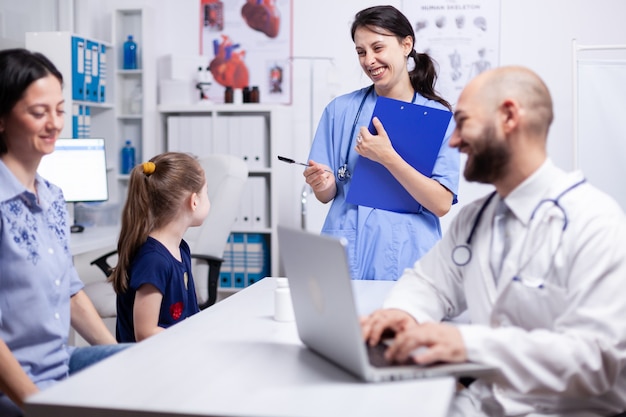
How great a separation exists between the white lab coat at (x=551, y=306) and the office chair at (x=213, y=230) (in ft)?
5.82

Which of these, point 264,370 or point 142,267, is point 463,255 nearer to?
point 264,370

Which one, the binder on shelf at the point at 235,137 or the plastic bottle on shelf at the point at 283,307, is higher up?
Result: the binder on shelf at the point at 235,137

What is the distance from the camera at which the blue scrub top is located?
2.37m

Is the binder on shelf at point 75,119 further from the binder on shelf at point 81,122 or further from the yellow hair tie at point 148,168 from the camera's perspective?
the yellow hair tie at point 148,168

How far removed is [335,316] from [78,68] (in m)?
3.41

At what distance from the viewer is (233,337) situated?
1.55 m

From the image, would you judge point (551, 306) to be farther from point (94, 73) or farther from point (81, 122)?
point (94, 73)

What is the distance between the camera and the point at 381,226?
7.81 feet

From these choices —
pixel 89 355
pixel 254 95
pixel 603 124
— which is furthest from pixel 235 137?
pixel 89 355

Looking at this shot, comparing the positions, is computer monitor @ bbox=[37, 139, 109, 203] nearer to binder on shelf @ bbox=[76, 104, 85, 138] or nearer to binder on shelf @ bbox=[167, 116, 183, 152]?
binder on shelf @ bbox=[76, 104, 85, 138]

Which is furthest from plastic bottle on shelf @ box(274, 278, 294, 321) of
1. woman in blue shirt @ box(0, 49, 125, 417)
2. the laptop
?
woman in blue shirt @ box(0, 49, 125, 417)

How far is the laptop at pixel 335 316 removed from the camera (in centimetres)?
A: 121

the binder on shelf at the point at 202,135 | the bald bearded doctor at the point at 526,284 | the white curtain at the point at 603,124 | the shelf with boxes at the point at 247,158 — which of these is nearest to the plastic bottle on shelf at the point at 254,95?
the shelf with boxes at the point at 247,158

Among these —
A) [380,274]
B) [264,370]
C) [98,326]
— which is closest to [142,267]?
[98,326]
